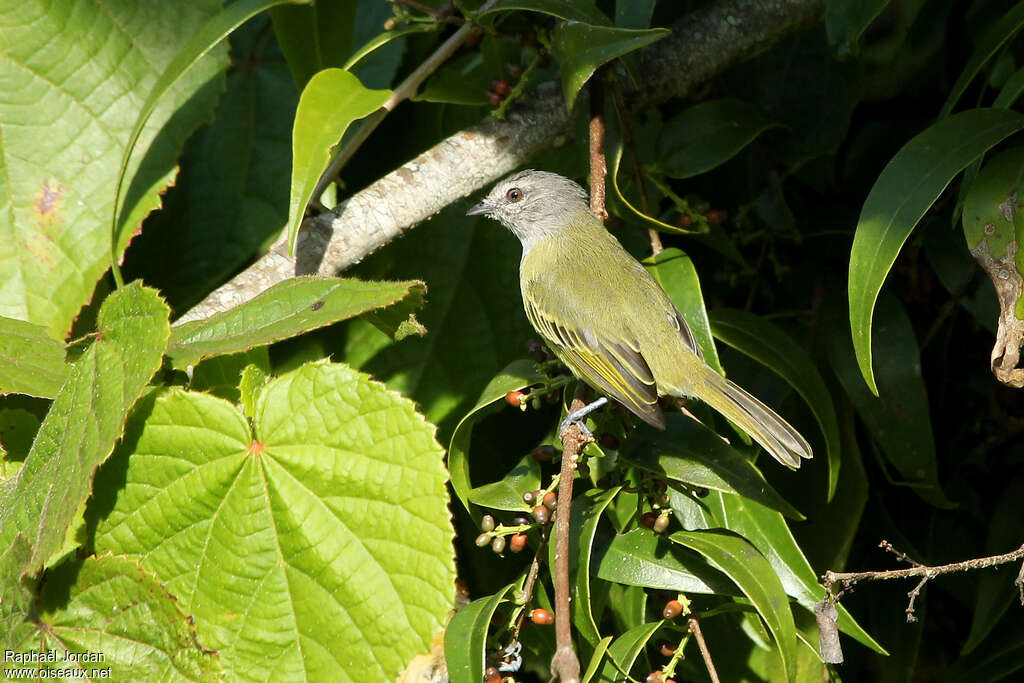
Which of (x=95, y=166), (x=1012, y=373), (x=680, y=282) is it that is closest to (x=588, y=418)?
(x=680, y=282)

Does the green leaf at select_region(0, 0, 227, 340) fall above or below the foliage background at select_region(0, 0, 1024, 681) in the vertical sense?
above

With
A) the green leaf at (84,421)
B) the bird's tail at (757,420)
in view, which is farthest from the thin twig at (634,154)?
the green leaf at (84,421)

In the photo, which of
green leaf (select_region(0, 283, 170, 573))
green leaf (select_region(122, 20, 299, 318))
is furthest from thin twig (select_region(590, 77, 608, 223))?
green leaf (select_region(0, 283, 170, 573))

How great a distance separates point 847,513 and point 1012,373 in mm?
985

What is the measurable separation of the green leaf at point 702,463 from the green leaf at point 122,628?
1163 mm

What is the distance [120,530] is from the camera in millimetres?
2281

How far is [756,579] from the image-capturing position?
2.29m

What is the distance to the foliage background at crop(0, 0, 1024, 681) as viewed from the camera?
2256mm

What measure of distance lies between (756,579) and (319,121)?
5.42 ft

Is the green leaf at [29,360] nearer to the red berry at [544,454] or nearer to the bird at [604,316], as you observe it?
the red berry at [544,454]

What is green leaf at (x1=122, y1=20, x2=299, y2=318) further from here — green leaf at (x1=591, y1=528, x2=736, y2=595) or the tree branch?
green leaf at (x1=591, y1=528, x2=736, y2=595)

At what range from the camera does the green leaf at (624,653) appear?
221cm

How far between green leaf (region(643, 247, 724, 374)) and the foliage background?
0.42 feet

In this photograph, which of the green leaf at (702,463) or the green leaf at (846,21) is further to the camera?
the green leaf at (846,21)
